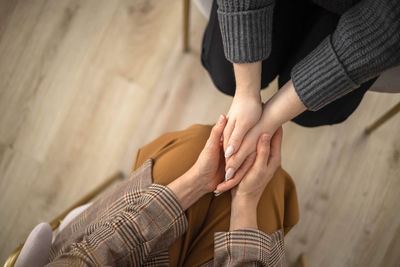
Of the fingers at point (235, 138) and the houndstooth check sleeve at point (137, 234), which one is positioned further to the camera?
the fingers at point (235, 138)

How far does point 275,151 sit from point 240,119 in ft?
0.38

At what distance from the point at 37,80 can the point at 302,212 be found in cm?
124

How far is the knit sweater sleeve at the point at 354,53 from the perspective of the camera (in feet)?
1.71

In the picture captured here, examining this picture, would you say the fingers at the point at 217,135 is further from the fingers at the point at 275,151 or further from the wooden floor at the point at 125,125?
the wooden floor at the point at 125,125

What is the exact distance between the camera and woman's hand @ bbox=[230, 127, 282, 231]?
0.63 meters

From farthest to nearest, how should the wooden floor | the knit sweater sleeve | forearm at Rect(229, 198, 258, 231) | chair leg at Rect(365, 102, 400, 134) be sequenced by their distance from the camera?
the wooden floor < chair leg at Rect(365, 102, 400, 134) < forearm at Rect(229, 198, 258, 231) < the knit sweater sleeve

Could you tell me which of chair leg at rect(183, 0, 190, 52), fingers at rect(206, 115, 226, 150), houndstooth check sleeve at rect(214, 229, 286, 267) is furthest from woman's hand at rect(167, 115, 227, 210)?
chair leg at rect(183, 0, 190, 52)

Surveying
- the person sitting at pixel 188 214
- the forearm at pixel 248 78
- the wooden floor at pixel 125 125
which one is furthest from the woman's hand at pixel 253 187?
the wooden floor at pixel 125 125

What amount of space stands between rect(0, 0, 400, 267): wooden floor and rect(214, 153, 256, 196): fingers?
494mm

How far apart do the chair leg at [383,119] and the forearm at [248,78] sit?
568mm

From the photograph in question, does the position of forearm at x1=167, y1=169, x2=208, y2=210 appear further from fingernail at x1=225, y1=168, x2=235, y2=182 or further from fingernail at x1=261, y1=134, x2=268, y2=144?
fingernail at x1=261, y1=134, x2=268, y2=144

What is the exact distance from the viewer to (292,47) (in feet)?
2.58

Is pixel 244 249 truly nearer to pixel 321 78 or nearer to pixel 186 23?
pixel 321 78

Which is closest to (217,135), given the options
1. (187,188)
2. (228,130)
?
(228,130)
